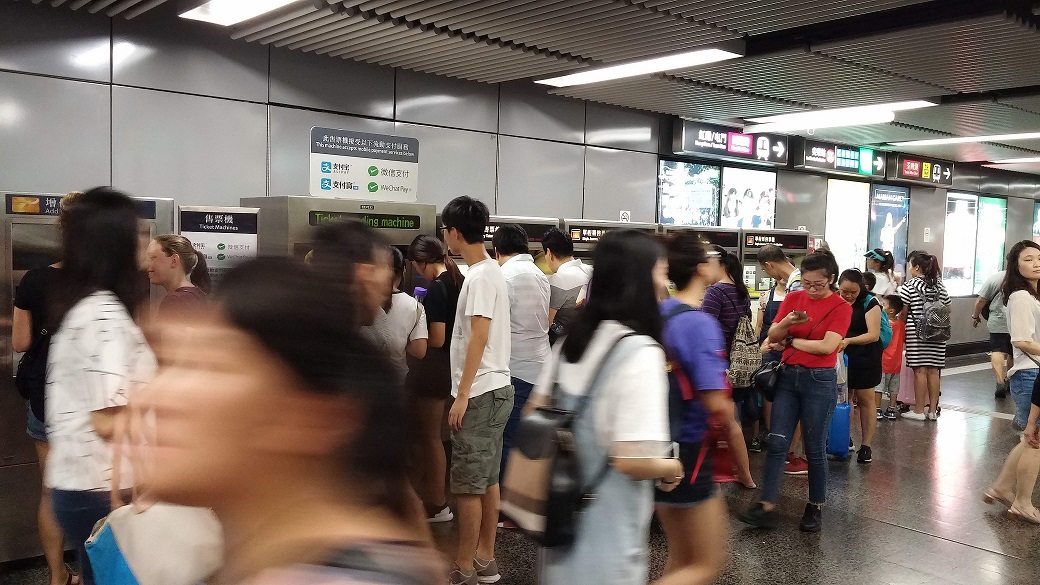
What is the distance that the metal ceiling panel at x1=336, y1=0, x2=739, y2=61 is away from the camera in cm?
459

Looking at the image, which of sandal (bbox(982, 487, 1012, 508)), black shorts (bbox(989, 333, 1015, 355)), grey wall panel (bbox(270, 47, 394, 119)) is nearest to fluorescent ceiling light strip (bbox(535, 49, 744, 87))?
grey wall panel (bbox(270, 47, 394, 119))

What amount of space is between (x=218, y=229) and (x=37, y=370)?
142 cm

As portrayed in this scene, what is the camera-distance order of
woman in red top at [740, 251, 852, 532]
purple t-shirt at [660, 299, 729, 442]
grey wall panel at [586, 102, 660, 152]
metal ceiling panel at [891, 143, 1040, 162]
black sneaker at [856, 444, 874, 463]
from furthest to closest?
metal ceiling panel at [891, 143, 1040, 162] < grey wall panel at [586, 102, 660, 152] < black sneaker at [856, 444, 874, 463] < woman in red top at [740, 251, 852, 532] < purple t-shirt at [660, 299, 729, 442]

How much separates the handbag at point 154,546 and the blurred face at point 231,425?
0.35m

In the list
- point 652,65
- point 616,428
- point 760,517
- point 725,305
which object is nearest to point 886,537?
point 760,517

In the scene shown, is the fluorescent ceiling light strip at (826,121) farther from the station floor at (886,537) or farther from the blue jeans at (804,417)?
the blue jeans at (804,417)

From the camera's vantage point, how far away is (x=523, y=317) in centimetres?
450

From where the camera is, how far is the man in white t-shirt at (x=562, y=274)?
5562 millimetres

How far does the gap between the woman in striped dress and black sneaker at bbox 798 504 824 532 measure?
4.16m

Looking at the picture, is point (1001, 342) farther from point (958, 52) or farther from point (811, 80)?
point (958, 52)

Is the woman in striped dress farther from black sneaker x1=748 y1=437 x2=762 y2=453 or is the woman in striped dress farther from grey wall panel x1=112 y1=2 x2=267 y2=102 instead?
grey wall panel x1=112 y1=2 x2=267 y2=102

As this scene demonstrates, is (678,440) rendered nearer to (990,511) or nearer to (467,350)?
(467,350)

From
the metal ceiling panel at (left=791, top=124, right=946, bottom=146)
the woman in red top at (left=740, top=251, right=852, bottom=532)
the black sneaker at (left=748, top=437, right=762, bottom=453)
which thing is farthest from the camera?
the metal ceiling panel at (left=791, top=124, right=946, bottom=146)

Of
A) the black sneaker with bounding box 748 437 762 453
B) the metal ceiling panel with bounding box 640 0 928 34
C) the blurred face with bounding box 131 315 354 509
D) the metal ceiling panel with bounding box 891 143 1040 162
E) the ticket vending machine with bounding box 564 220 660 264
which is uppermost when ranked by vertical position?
the metal ceiling panel with bounding box 891 143 1040 162
